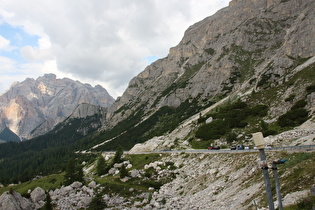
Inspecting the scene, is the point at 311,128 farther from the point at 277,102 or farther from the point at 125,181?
the point at 125,181

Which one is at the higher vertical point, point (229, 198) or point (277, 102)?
point (277, 102)

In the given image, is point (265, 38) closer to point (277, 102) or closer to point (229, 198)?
point (277, 102)

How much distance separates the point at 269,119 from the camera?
214ft

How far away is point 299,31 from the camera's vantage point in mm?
118062

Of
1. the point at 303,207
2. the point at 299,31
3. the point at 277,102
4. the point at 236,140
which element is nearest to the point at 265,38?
the point at 299,31

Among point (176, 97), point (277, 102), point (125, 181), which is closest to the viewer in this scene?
point (125, 181)

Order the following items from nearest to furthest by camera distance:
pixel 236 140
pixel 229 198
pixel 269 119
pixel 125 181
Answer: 1. pixel 229 198
2. pixel 125 181
3. pixel 236 140
4. pixel 269 119

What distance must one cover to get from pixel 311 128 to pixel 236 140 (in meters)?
18.8

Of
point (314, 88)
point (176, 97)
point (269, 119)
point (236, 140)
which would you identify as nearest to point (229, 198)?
point (236, 140)

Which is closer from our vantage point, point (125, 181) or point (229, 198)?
point (229, 198)

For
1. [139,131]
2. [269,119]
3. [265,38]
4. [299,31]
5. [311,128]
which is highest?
[265,38]

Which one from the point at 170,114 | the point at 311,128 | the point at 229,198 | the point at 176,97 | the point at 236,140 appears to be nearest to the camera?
the point at 229,198

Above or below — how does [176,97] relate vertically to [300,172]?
above

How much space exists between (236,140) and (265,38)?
132 meters
